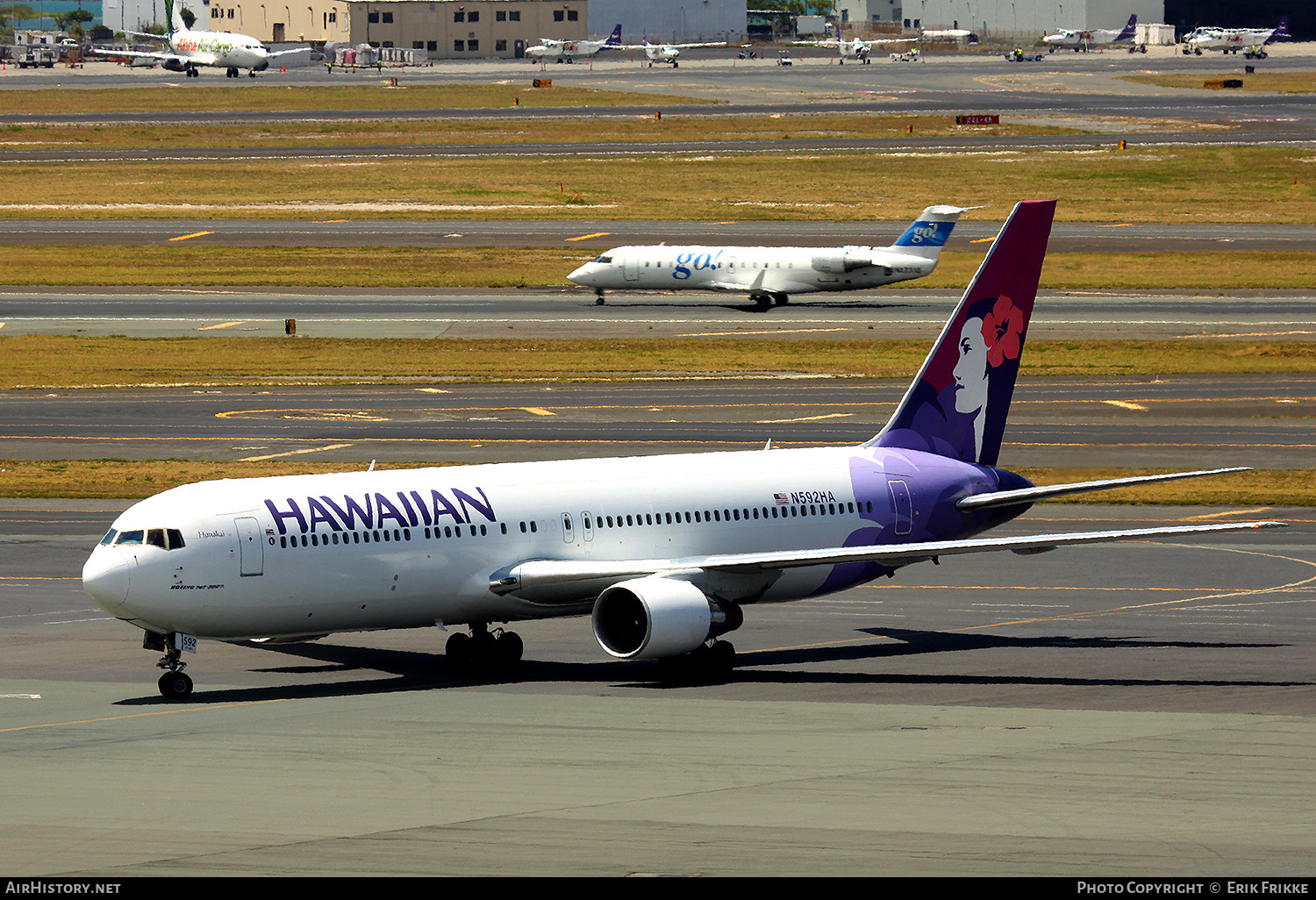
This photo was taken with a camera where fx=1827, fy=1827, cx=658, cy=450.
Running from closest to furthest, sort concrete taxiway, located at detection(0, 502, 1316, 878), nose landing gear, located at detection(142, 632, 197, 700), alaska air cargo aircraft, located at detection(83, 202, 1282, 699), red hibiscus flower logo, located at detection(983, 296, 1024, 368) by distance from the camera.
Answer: concrete taxiway, located at detection(0, 502, 1316, 878) → alaska air cargo aircraft, located at detection(83, 202, 1282, 699) → nose landing gear, located at detection(142, 632, 197, 700) → red hibiscus flower logo, located at detection(983, 296, 1024, 368)

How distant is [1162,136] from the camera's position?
189 m

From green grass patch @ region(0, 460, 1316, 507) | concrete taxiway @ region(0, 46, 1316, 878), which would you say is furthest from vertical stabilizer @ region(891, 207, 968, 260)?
green grass patch @ region(0, 460, 1316, 507)

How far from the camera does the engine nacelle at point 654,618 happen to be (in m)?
38.4

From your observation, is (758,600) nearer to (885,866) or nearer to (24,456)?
(885,866)

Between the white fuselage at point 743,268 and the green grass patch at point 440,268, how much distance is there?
904 cm

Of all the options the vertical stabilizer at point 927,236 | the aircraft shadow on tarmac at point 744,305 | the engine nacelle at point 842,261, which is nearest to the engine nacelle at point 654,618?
the aircraft shadow on tarmac at point 744,305

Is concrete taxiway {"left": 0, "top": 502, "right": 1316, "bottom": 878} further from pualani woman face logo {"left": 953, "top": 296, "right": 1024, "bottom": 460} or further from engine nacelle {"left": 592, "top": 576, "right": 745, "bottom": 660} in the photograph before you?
pualani woman face logo {"left": 953, "top": 296, "right": 1024, "bottom": 460}

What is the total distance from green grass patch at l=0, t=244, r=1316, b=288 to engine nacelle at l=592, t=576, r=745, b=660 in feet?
275

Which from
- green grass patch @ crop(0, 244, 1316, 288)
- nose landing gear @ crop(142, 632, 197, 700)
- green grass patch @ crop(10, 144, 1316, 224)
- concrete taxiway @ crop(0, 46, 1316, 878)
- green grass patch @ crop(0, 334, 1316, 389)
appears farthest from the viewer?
green grass patch @ crop(10, 144, 1316, 224)

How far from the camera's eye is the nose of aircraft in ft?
119

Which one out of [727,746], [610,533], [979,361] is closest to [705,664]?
[610,533]

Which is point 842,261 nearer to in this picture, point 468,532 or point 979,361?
point 979,361
